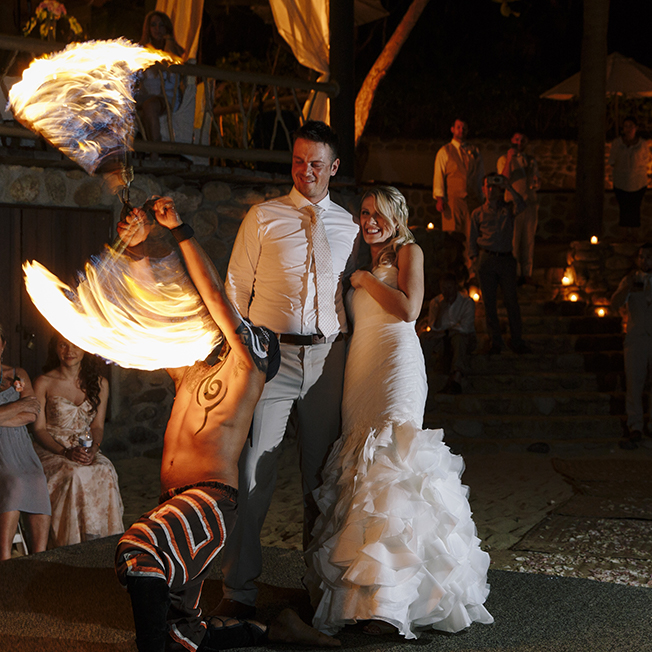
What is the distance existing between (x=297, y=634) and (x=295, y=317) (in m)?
1.26

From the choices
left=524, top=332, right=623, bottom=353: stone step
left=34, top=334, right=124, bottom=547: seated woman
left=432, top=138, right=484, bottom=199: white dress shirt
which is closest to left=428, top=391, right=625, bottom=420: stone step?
left=524, top=332, right=623, bottom=353: stone step

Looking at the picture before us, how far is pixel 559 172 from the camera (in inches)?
640

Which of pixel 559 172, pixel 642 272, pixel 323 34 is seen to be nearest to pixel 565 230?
pixel 559 172

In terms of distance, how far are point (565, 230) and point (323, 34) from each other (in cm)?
717

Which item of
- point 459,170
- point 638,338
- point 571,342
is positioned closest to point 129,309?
point 638,338

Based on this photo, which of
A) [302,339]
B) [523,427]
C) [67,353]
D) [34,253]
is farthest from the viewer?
[523,427]

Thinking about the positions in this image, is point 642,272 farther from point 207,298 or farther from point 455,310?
A: point 207,298

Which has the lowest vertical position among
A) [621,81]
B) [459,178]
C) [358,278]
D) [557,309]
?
[557,309]

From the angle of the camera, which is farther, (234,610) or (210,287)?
(234,610)

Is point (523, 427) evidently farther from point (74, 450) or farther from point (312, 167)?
point (312, 167)

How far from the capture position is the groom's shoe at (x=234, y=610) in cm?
329

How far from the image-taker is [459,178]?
35.4 feet

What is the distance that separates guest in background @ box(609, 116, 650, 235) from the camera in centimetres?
1227

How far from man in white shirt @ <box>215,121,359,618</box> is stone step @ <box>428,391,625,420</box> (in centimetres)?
513
